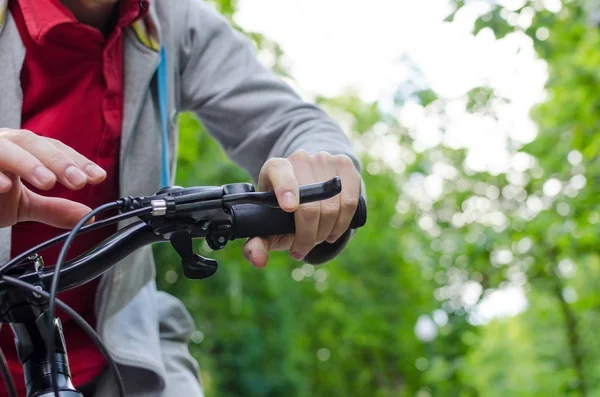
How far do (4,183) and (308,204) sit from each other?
0.50 meters

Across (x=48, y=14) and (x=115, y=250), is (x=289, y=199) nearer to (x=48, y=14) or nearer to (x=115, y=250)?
(x=115, y=250)

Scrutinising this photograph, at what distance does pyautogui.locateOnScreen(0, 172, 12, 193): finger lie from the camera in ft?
3.86

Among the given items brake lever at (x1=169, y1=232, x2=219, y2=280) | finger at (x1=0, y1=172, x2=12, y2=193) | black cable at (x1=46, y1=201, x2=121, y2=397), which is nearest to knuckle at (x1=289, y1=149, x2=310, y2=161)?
brake lever at (x1=169, y1=232, x2=219, y2=280)

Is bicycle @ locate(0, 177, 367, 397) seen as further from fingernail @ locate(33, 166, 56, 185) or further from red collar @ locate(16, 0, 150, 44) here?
red collar @ locate(16, 0, 150, 44)

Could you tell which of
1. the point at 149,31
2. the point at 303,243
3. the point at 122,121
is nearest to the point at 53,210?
the point at 303,243

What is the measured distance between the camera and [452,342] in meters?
12.1

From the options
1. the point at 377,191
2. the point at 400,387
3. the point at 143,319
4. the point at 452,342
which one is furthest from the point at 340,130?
the point at 400,387

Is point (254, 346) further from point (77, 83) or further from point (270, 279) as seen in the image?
point (77, 83)

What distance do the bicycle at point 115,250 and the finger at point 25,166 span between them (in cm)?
8

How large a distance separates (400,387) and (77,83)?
22.0 m

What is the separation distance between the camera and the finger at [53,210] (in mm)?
1261

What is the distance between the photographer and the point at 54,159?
1168 millimetres

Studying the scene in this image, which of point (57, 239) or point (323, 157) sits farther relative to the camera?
point (323, 157)

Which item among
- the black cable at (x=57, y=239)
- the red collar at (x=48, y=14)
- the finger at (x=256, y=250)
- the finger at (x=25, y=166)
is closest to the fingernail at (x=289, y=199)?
the finger at (x=256, y=250)
